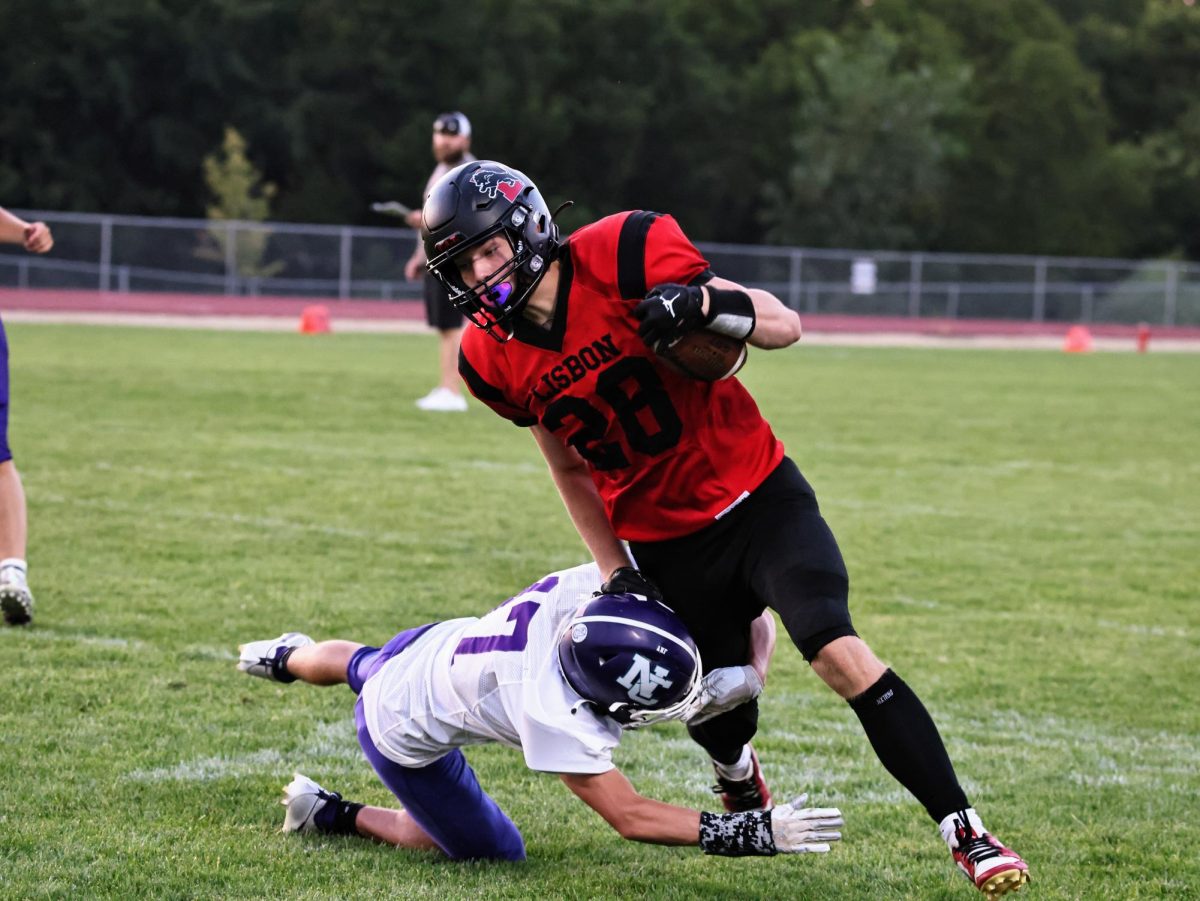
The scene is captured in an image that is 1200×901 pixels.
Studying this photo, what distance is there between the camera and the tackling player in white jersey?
351 centimetres

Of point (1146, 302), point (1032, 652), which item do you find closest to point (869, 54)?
point (1146, 302)

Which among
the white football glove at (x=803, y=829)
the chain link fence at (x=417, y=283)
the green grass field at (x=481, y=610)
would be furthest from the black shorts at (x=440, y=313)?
the chain link fence at (x=417, y=283)

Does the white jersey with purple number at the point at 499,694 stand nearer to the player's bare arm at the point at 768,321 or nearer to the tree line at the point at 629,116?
the player's bare arm at the point at 768,321

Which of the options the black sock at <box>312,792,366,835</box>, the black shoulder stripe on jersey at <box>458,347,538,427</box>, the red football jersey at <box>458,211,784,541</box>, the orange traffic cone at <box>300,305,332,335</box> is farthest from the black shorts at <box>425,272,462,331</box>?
the orange traffic cone at <box>300,305,332,335</box>

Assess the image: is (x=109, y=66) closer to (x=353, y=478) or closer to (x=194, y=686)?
(x=353, y=478)

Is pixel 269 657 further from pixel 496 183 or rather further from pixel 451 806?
pixel 496 183

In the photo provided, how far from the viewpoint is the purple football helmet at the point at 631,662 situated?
136 inches

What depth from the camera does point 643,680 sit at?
136 inches

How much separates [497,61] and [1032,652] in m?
43.1

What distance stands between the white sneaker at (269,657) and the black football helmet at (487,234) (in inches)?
43.3

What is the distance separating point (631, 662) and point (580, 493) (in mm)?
1061

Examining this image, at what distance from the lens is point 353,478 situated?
1007 cm

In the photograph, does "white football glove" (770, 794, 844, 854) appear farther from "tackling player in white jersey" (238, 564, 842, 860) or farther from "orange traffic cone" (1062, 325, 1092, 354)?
"orange traffic cone" (1062, 325, 1092, 354)

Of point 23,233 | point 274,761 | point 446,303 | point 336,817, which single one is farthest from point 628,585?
point 446,303
